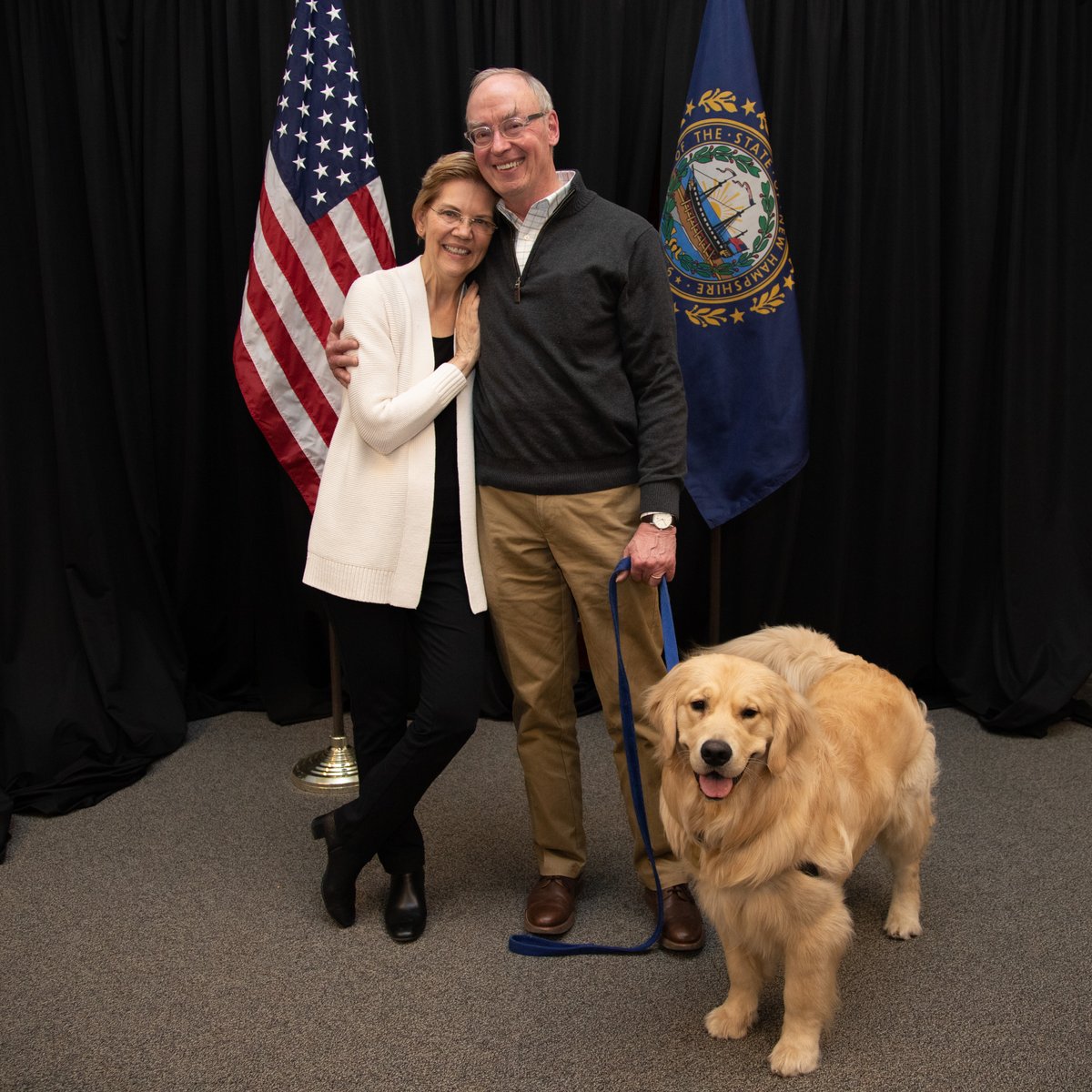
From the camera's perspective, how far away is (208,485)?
11.9 feet

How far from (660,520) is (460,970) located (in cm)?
100

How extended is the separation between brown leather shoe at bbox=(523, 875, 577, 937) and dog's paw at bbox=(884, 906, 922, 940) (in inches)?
26.9

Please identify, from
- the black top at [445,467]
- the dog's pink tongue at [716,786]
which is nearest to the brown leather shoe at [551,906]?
the dog's pink tongue at [716,786]

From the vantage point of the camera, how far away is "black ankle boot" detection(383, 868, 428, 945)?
7.66 feet

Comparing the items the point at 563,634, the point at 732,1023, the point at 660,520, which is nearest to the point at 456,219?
the point at 660,520

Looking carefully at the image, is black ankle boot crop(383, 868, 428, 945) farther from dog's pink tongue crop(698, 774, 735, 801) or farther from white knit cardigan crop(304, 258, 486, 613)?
dog's pink tongue crop(698, 774, 735, 801)

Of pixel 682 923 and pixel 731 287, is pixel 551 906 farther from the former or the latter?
pixel 731 287

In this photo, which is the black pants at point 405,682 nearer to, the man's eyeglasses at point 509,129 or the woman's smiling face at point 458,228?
the woman's smiling face at point 458,228

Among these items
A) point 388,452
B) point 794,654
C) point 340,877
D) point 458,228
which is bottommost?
point 340,877

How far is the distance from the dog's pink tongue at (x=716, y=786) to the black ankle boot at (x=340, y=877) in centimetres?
87

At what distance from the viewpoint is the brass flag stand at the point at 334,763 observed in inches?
124

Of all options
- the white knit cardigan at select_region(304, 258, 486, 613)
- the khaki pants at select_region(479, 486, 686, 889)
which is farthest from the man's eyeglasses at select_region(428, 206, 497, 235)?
the khaki pants at select_region(479, 486, 686, 889)

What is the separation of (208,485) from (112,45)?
1.36 metres

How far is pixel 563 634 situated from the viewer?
234 cm
